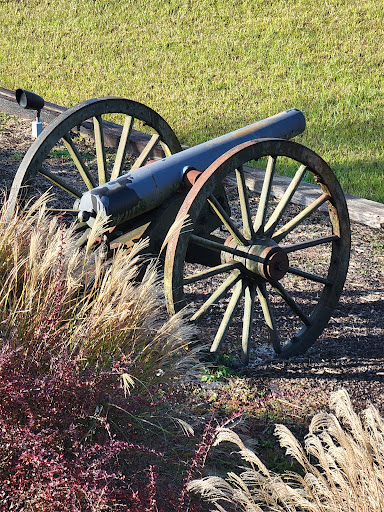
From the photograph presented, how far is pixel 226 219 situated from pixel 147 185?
1.50ft

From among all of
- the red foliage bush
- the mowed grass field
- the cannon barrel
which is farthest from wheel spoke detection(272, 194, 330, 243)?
the mowed grass field

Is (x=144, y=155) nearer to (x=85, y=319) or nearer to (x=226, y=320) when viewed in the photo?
(x=226, y=320)

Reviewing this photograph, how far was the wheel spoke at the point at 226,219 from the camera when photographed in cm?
345

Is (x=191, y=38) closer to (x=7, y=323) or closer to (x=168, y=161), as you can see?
(x=168, y=161)

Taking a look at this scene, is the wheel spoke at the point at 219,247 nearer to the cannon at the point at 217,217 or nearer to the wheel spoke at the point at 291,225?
the cannon at the point at 217,217

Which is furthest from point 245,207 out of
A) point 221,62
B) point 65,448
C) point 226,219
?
point 221,62

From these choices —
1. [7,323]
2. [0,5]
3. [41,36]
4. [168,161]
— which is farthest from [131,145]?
[0,5]

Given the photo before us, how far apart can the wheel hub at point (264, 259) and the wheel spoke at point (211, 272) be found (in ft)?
0.16

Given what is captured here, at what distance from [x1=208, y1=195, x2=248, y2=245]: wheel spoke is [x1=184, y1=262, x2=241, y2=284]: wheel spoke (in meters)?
0.13

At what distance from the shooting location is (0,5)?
1363 centimetres

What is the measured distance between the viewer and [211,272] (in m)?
3.45

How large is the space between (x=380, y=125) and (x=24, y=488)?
6.76 metres

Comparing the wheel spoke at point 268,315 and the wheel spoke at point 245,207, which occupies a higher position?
the wheel spoke at point 245,207

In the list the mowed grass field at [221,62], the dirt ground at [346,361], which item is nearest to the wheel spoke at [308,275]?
the dirt ground at [346,361]
